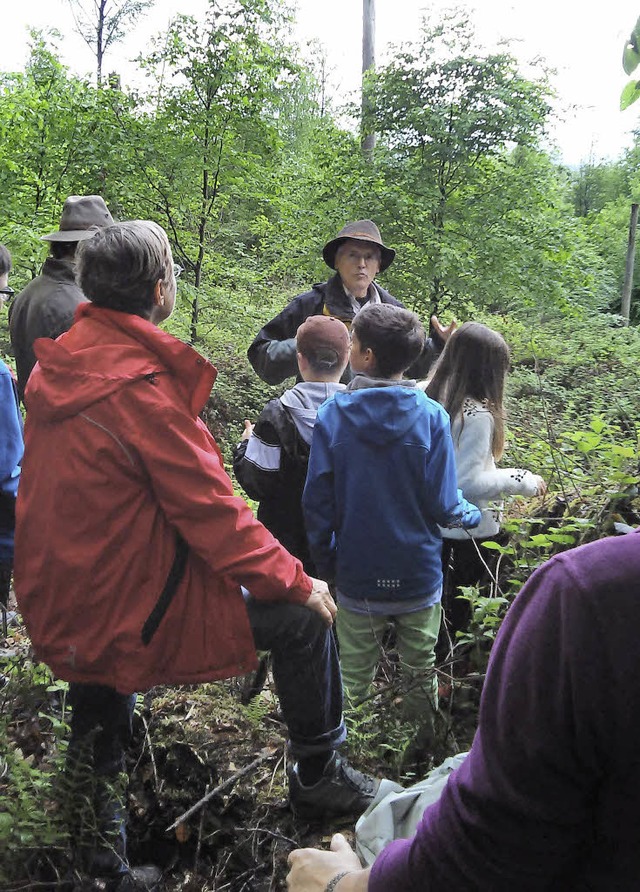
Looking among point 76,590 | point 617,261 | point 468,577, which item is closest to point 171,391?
point 76,590

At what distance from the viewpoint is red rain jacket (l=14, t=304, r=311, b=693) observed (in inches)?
77.9

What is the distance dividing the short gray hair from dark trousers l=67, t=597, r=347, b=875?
104 cm

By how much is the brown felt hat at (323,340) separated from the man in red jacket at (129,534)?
1068 mm

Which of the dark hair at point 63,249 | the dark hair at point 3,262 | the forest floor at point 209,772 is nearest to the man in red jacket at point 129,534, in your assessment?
the forest floor at point 209,772

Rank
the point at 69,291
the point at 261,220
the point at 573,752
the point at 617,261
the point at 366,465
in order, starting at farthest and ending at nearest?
the point at 617,261 < the point at 261,220 < the point at 69,291 < the point at 366,465 < the point at 573,752

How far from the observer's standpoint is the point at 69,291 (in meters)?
4.21

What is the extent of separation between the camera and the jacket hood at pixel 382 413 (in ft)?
9.30

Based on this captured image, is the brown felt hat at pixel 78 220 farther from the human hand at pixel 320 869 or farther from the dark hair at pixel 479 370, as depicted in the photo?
the human hand at pixel 320 869

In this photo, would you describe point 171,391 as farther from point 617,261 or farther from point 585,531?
point 617,261

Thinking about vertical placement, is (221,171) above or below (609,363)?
above

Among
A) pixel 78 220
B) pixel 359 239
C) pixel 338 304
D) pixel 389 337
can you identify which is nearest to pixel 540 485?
pixel 389 337

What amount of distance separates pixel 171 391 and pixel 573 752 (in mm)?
1549

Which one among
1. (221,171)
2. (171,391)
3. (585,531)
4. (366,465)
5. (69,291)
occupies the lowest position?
(585,531)

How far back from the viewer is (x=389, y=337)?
9.56 feet
